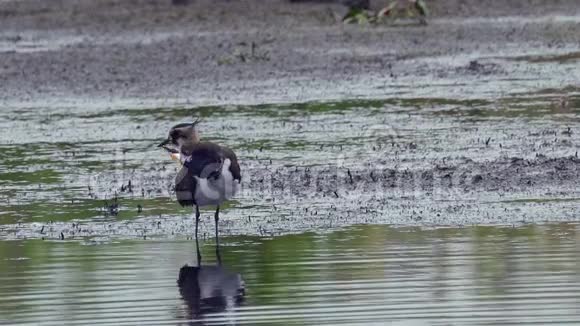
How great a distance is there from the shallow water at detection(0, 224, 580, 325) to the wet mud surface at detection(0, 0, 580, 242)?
2.10 feet

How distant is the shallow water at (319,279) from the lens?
27.8 ft

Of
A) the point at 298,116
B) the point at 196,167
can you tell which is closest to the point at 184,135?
the point at 196,167

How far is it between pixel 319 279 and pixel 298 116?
8.70m

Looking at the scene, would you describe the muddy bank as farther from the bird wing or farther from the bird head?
the bird wing

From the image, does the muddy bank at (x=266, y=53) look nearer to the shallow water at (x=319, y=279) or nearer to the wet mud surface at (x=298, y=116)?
the wet mud surface at (x=298, y=116)

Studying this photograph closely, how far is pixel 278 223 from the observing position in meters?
11.7

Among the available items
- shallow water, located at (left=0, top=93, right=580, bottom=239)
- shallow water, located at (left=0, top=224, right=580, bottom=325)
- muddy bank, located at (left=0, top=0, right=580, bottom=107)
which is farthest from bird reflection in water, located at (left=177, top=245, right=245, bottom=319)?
muddy bank, located at (left=0, top=0, right=580, bottom=107)

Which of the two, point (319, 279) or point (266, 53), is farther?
point (266, 53)

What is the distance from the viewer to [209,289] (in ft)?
31.2

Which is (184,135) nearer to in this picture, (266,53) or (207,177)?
(207,177)

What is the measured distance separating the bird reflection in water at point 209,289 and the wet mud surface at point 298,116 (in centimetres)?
137

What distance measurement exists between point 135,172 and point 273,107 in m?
4.44

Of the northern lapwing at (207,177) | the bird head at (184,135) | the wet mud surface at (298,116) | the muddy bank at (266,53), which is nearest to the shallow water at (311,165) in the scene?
the wet mud surface at (298,116)

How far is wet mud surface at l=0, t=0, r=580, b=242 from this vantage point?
40.8 feet
